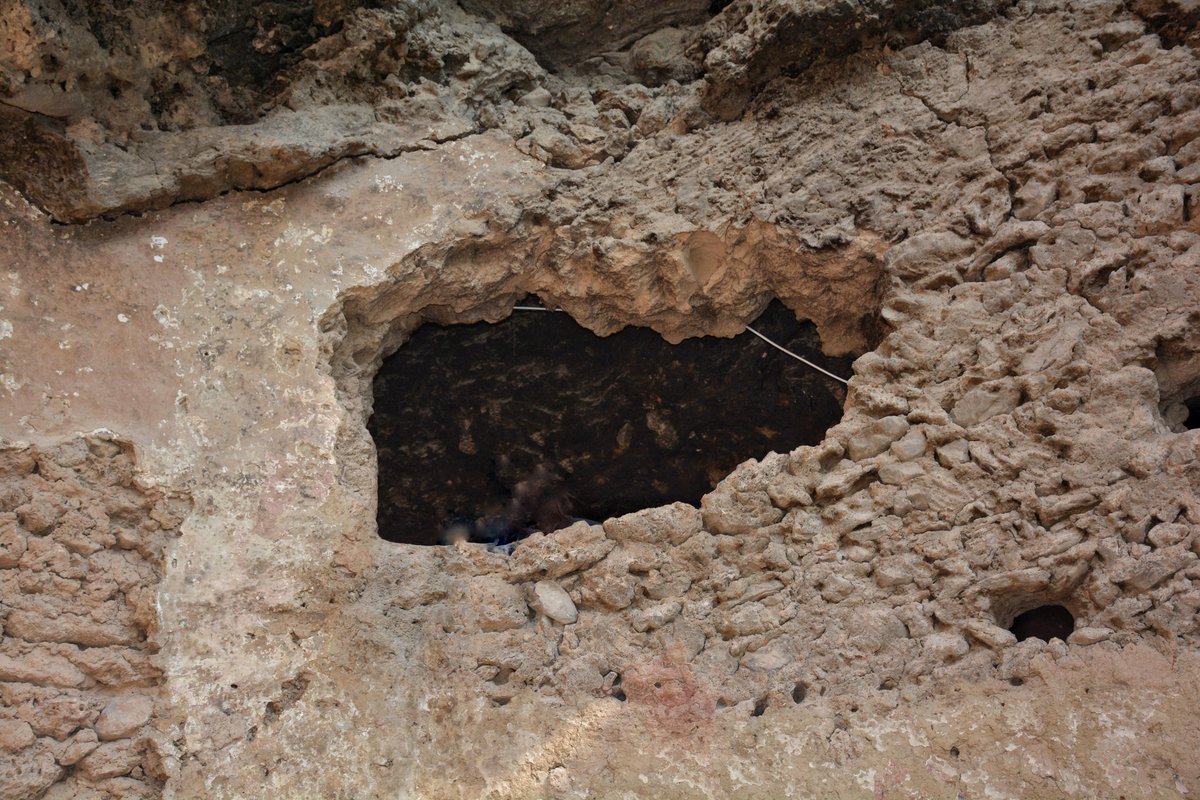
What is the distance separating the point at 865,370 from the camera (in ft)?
8.38

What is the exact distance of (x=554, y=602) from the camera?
252 centimetres

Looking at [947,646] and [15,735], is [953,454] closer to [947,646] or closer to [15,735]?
[947,646]

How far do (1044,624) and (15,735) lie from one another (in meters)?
2.33

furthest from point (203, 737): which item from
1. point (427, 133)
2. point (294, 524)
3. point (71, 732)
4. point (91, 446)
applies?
point (427, 133)

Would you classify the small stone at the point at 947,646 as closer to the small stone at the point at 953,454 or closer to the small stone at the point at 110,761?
the small stone at the point at 953,454

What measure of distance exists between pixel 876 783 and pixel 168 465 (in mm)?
1835

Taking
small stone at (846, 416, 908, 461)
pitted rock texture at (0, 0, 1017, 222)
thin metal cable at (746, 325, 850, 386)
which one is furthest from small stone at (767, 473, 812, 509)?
pitted rock texture at (0, 0, 1017, 222)

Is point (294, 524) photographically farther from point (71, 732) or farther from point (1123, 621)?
point (1123, 621)

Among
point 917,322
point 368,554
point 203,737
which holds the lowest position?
point 203,737

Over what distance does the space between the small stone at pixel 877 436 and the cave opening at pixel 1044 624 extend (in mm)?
499

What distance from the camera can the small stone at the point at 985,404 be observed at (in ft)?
7.64

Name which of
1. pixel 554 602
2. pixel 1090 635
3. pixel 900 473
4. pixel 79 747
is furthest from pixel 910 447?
pixel 79 747

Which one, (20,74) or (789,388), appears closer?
(20,74)

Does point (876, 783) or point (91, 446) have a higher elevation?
point (91, 446)
